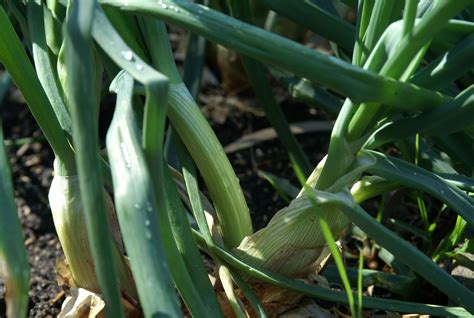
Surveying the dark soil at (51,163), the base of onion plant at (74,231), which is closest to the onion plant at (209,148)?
the base of onion plant at (74,231)

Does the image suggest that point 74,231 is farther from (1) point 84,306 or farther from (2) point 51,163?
(2) point 51,163

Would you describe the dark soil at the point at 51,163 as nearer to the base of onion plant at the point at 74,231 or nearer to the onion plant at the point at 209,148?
the base of onion plant at the point at 74,231

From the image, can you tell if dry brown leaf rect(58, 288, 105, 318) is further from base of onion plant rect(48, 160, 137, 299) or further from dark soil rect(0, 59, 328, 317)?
dark soil rect(0, 59, 328, 317)

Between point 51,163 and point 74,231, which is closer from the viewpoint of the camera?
point 74,231

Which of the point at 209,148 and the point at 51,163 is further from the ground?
the point at 209,148

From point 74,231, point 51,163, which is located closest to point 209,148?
point 74,231

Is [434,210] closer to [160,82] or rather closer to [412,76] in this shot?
[412,76]

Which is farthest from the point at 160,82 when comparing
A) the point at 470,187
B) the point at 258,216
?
the point at 258,216

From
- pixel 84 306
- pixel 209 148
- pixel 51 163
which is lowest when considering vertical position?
pixel 51 163

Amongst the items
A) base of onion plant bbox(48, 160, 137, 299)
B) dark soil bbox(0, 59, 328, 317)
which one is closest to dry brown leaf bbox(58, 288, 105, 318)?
base of onion plant bbox(48, 160, 137, 299)
